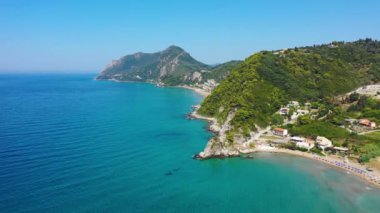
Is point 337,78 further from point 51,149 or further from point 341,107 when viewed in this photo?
point 51,149

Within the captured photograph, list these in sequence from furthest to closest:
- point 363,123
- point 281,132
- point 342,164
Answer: point 363,123, point 281,132, point 342,164

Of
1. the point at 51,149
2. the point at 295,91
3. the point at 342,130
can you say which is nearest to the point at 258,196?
the point at 342,130

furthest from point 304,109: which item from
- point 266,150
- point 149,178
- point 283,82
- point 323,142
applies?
point 149,178

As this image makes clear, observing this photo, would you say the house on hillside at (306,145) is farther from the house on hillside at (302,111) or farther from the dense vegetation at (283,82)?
the house on hillside at (302,111)

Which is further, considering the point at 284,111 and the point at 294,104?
the point at 294,104

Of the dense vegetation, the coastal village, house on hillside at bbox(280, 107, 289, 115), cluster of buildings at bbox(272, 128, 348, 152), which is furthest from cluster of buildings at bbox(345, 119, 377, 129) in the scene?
house on hillside at bbox(280, 107, 289, 115)

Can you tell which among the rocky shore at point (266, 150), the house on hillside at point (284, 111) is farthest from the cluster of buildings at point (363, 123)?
the rocky shore at point (266, 150)

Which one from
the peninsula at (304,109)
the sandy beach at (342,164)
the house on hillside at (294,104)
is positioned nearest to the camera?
the sandy beach at (342,164)

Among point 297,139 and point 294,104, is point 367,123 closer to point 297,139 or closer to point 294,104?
point 297,139
